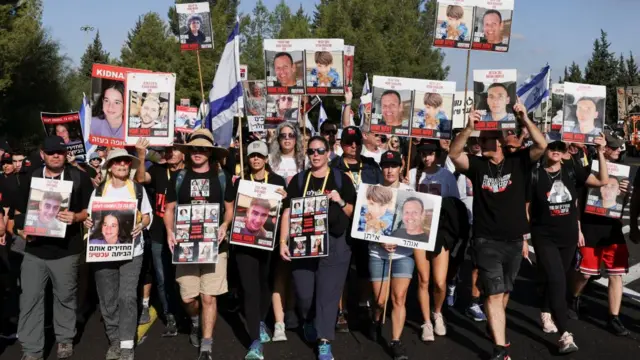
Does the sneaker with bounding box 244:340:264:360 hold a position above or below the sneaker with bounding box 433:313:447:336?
below

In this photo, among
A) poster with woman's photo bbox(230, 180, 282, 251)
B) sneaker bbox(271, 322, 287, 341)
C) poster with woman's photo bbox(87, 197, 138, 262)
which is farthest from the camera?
sneaker bbox(271, 322, 287, 341)

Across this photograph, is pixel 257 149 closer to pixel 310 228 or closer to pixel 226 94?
pixel 310 228

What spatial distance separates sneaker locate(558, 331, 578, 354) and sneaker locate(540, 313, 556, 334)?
66 centimetres

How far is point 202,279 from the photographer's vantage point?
6.21 m

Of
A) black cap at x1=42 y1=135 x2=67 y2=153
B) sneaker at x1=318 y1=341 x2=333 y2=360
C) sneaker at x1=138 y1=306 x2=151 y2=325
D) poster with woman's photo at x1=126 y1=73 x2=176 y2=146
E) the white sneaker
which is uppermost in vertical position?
poster with woman's photo at x1=126 y1=73 x2=176 y2=146

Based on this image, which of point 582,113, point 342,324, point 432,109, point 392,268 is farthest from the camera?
point 432,109

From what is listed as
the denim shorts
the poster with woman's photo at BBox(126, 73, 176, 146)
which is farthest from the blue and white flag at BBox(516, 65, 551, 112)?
the poster with woman's photo at BBox(126, 73, 176, 146)

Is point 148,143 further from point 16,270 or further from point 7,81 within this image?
point 7,81

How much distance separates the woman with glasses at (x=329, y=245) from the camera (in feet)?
20.0

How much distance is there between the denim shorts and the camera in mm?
6242

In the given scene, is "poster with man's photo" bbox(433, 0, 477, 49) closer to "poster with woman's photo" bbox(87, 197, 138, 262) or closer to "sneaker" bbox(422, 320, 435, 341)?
"sneaker" bbox(422, 320, 435, 341)

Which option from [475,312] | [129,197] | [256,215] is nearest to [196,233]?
[256,215]

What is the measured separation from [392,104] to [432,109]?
473mm

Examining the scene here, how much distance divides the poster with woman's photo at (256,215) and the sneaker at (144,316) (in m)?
2.03
